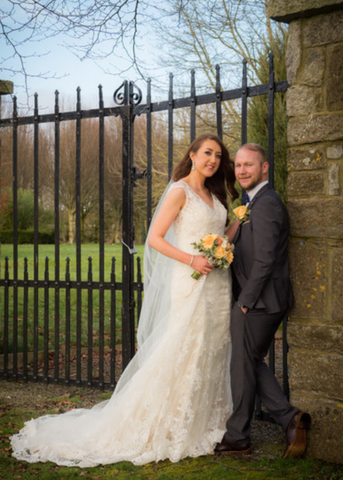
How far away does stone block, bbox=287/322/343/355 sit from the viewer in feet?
11.0

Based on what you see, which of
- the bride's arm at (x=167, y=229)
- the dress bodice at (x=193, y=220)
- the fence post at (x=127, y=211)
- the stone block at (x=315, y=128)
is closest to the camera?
the stone block at (x=315, y=128)

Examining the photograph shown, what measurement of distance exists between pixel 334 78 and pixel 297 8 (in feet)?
1.68

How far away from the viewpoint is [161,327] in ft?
12.3

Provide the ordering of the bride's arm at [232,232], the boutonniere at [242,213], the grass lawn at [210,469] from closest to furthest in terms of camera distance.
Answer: the grass lawn at [210,469], the boutonniere at [242,213], the bride's arm at [232,232]

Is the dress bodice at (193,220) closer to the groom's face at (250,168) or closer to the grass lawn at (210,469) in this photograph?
the groom's face at (250,168)

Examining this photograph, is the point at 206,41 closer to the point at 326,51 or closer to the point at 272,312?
the point at 326,51

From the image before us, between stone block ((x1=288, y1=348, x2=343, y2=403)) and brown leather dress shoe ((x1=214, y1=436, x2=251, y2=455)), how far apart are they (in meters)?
0.51

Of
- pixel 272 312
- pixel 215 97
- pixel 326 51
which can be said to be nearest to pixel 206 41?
pixel 215 97

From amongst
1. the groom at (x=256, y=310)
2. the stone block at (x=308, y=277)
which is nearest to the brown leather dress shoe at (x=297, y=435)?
the groom at (x=256, y=310)

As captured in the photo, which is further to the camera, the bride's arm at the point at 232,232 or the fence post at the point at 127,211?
the fence post at the point at 127,211

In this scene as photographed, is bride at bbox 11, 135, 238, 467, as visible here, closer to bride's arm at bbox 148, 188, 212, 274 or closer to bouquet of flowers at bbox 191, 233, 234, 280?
bride's arm at bbox 148, 188, 212, 274

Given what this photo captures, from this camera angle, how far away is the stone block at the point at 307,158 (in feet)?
11.2

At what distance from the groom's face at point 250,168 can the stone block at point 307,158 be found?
203 millimetres

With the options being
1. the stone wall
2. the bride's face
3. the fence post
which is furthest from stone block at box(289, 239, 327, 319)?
the fence post
